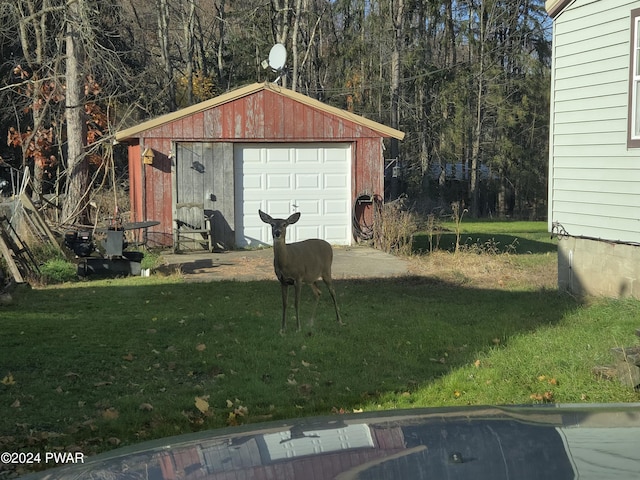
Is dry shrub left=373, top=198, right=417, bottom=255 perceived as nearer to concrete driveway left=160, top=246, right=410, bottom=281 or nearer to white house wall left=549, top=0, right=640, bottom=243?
concrete driveway left=160, top=246, right=410, bottom=281

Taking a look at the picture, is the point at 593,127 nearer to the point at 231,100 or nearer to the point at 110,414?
the point at 110,414

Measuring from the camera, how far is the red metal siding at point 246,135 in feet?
56.5

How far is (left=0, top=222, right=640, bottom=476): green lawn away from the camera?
5723mm

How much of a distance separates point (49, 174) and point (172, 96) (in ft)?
20.5

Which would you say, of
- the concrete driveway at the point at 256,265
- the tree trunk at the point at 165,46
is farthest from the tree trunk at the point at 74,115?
the tree trunk at the point at 165,46

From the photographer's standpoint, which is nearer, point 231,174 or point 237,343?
point 237,343

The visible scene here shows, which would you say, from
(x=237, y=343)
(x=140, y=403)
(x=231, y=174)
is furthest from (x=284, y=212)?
(x=140, y=403)

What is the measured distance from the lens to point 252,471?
6.35ft

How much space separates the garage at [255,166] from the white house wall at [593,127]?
687 cm

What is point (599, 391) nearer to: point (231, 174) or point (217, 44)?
point (231, 174)

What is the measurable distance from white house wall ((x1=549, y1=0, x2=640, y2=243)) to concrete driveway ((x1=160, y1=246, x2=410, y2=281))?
138 inches

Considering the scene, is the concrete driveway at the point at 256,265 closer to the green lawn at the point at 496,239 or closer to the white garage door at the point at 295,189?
the white garage door at the point at 295,189

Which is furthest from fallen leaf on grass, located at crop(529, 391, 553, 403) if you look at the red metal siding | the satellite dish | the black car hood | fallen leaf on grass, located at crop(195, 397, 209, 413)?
the satellite dish

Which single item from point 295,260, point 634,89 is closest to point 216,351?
point 295,260
